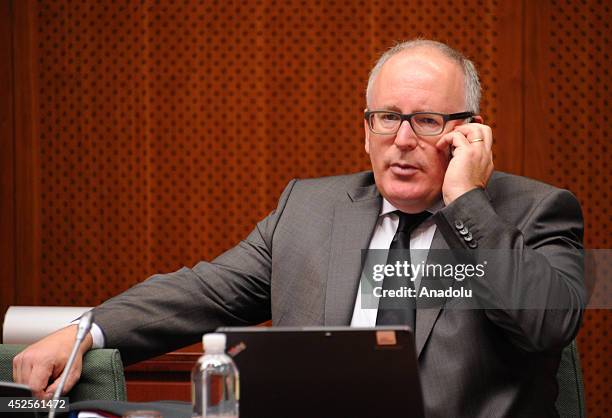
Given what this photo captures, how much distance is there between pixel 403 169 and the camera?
2367 mm

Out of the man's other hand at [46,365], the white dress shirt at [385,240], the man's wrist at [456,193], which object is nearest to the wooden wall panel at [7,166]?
the white dress shirt at [385,240]

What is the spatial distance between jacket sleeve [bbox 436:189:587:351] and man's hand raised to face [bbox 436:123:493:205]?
0.14 ft

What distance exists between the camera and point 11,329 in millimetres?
2479

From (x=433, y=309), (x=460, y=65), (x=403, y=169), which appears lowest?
(x=433, y=309)

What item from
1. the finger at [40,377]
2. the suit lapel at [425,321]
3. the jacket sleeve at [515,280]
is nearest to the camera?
the finger at [40,377]

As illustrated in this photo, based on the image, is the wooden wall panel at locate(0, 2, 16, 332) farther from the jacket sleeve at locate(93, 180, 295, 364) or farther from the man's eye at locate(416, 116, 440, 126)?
the man's eye at locate(416, 116, 440, 126)

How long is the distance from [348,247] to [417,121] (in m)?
0.38

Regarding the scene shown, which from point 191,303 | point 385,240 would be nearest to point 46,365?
point 191,303

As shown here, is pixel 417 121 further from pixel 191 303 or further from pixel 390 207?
pixel 191 303

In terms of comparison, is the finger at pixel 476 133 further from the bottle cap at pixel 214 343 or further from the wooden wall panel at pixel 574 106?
the wooden wall panel at pixel 574 106

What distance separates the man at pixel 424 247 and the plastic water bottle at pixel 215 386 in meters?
0.51

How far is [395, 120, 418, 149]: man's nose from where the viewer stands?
91.7 inches

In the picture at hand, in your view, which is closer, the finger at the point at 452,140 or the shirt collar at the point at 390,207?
the finger at the point at 452,140

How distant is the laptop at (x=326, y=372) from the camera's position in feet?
5.16
